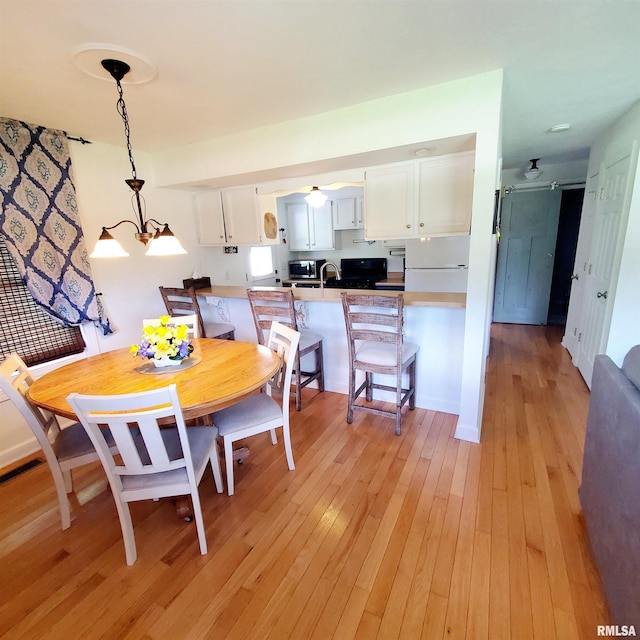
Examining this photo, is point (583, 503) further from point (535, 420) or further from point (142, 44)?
point (142, 44)

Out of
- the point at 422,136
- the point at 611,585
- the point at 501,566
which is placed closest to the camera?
the point at 611,585

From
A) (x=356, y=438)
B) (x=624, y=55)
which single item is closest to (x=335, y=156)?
(x=624, y=55)

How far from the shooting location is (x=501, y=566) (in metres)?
1.47

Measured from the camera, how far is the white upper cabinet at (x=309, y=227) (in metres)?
5.09

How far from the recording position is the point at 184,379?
5.73 feet

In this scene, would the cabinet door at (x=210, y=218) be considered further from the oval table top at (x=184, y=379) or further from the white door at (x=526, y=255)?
the white door at (x=526, y=255)

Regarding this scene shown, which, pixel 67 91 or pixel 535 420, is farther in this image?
pixel 535 420

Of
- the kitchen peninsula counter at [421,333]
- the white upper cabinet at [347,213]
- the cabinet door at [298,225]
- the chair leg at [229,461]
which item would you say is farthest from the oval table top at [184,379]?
the cabinet door at [298,225]

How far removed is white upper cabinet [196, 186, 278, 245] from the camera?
335cm

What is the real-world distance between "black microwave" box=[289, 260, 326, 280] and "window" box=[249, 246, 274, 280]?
18.9 inches

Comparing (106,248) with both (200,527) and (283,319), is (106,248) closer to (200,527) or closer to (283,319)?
(283,319)

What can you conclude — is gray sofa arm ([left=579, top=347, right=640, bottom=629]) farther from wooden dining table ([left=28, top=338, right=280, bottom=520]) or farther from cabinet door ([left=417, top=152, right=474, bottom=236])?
wooden dining table ([left=28, top=338, right=280, bottom=520])

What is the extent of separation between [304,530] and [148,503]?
94cm

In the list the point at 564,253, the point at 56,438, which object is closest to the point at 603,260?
the point at 564,253
